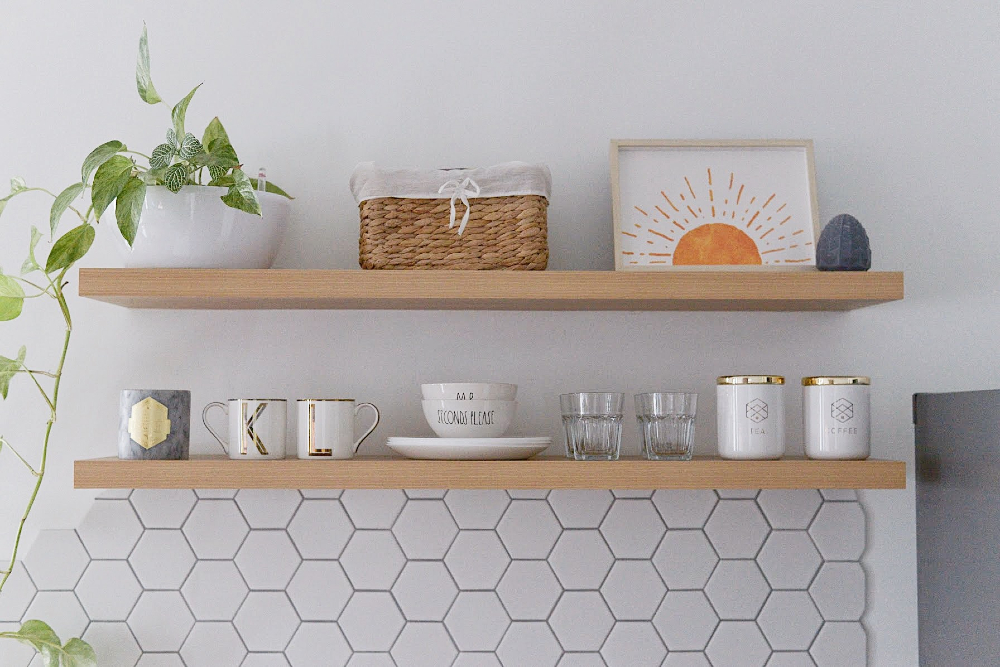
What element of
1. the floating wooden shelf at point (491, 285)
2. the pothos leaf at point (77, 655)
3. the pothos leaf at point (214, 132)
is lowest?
the pothos leaf at point (77, 655)

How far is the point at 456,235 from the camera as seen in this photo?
3.83 ft

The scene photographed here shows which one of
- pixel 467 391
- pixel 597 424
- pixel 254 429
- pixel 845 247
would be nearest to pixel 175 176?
pixel 254 429

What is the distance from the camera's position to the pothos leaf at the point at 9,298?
117cm

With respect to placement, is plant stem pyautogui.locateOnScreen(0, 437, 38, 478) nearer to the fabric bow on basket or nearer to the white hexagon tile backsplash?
the white hexagon tile backsplash

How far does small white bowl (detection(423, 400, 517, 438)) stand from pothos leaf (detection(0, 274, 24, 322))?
0.60 meters

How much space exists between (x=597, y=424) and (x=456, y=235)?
0.33m

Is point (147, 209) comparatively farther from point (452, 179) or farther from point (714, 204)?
point (714, 204)

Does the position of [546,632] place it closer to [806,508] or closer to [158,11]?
[806,508]

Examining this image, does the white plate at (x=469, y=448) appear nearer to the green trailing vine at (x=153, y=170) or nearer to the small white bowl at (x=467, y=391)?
the small white bowl at (x=467, y=391)

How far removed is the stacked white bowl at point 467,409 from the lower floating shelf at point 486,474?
0.06 metres

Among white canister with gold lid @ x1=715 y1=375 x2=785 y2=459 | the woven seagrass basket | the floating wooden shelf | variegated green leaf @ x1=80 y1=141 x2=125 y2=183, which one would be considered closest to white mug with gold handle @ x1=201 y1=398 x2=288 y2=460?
the floating wooden shelf

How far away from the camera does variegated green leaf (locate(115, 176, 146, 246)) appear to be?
3.51ft

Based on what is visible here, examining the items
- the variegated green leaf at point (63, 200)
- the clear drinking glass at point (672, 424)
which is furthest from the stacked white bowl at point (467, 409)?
the variegated green leaf at point (63, 200)

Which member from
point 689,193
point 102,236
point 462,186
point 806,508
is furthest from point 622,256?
point 102,236
